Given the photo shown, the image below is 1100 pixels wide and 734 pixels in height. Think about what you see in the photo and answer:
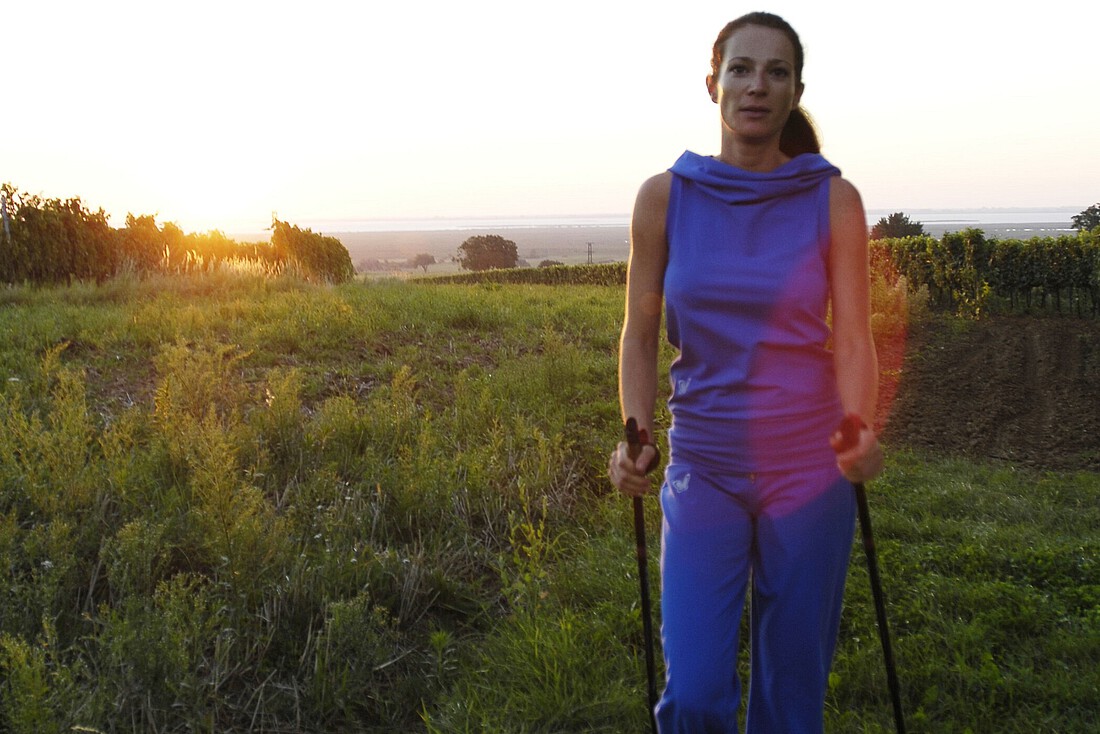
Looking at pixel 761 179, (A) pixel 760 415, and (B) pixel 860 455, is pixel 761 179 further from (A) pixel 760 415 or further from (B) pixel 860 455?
(B) pixel 860 455

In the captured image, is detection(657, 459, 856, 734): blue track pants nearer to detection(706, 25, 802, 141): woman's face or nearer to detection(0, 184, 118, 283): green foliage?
detection(706, 25, 802, 141): woman's face

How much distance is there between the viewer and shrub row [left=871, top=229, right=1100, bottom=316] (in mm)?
17438

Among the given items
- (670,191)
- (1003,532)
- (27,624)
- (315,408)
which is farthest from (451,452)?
(670,191)

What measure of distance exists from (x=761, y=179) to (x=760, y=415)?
1.92ft

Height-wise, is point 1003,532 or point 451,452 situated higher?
point 451,452

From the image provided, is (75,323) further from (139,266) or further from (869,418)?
(869,418)

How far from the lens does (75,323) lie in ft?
32.2

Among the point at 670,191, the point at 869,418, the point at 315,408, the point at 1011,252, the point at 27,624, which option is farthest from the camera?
the point at 1011,252

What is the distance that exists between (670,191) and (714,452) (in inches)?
26.6

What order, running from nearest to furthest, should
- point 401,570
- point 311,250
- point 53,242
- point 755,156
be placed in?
point 755,156 → point 401,570 → point 53,242 → point 311,250

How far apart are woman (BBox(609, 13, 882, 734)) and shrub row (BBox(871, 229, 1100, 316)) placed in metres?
16.6

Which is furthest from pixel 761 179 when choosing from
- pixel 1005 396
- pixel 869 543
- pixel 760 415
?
pixel 1005 396

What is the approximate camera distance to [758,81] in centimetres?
230

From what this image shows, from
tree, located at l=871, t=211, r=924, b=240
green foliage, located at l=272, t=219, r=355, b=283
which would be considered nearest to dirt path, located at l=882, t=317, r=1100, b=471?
green foliage, located at l=272, t=219, r=355, b=283
